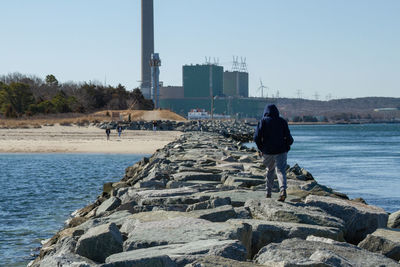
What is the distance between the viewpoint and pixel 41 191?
47.4 ft

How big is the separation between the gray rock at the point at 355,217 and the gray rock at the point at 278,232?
859 millimetres

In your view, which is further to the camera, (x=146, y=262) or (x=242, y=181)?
(x=242, y=181)

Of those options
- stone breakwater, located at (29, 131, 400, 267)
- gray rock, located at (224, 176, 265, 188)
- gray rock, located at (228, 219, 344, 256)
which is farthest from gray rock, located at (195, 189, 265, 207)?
gray rock, located at (228, 219, 344, 256)

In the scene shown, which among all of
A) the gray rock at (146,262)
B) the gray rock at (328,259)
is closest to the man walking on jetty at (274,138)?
the gray rock at (328,259)

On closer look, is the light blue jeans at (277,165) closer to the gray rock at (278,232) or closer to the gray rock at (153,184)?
the gray rock at (278,232)

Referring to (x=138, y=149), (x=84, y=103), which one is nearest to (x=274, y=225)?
(x=138, y=149)

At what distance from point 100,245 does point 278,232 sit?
61.2 inches

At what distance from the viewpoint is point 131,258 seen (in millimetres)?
3943

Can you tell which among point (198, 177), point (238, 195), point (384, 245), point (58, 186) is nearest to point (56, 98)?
point (58, 186)

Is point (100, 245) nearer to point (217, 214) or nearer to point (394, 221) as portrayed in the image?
point (217, 214)

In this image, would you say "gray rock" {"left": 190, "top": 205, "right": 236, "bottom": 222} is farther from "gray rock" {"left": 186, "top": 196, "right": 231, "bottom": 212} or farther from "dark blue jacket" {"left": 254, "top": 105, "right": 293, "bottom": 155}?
"dark blue jacket" {"left": 254, "top": 105, "right": 293, "bottom": 155}

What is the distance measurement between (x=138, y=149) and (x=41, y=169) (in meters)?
9.77

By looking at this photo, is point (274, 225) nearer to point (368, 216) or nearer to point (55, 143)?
point (368, 216)

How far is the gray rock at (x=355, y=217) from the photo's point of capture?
6250 millimetres
